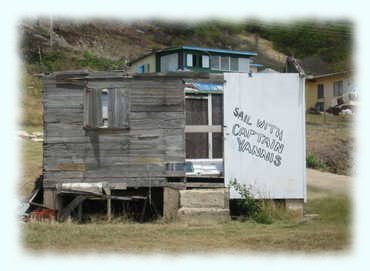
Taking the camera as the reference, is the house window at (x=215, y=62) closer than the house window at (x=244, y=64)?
Yes

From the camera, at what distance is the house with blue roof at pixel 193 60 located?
33.2 m

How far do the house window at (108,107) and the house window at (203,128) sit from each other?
5.39ft

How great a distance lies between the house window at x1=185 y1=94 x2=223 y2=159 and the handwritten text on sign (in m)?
0.48

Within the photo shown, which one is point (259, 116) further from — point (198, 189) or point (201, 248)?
point (201, 248)

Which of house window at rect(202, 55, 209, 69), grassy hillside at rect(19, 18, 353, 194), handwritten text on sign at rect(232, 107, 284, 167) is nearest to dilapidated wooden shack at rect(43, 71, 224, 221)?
handwritten text on sign at rect(232, 107, 284, 167)

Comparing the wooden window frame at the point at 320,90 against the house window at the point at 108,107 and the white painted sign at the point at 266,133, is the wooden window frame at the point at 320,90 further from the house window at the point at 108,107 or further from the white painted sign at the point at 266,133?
the house window at the point at 108,107

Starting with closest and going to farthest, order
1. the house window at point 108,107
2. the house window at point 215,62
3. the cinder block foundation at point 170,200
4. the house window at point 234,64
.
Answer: the house window at point 108,107, the cinder block foundation at point 170,200, the house window at point 215,62, the house window at point 234,64

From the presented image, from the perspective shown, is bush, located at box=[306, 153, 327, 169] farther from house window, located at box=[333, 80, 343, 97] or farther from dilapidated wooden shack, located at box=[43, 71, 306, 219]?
house window, located at box=[333, 80, 343, 97]

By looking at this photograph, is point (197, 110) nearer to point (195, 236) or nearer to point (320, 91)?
point (195, 236)

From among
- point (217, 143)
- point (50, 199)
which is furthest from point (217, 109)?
point (50, 199)

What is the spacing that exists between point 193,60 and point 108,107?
20219 millimetres

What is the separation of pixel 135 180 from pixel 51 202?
2.26 m

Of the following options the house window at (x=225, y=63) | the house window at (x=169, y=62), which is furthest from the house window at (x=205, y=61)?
the house window at (x=169, y=62)

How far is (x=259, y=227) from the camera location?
12.9 m
